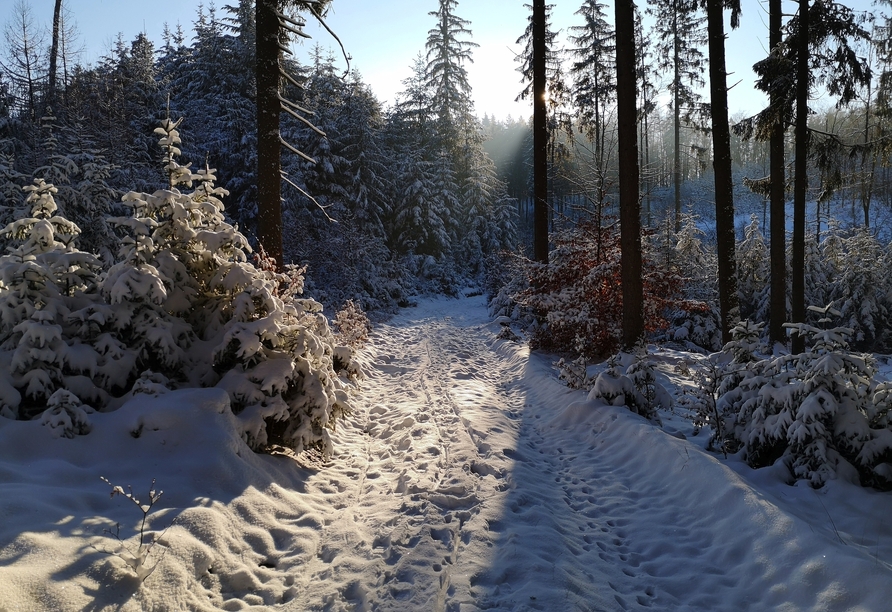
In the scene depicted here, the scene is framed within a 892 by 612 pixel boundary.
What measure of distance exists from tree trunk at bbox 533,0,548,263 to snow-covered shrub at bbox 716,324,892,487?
31.2ft

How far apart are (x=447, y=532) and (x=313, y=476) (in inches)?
71.4

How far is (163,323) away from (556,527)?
13.9 feet

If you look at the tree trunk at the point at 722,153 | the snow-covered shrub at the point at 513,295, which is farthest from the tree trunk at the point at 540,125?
the tree trunk at the point at 722,153

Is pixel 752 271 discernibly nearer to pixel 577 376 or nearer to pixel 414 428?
pixel 577 376

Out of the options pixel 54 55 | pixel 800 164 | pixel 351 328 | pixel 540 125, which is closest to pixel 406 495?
pixel 351 328

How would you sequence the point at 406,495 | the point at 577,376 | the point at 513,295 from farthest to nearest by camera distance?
the point at 513,295, the point at 577,376, the point at 406,495

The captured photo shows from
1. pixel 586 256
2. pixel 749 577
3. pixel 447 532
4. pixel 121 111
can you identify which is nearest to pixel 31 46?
pixel 121 111

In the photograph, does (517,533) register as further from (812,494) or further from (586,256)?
(586,256)

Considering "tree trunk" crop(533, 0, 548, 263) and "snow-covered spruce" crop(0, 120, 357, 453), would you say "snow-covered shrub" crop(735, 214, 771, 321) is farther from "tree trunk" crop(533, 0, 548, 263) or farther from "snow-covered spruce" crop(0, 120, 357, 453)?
"snow-covered spruce" crop(0, 120, 357, 453)

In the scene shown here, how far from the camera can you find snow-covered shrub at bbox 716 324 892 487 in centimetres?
434

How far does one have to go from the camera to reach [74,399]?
12.8 feet

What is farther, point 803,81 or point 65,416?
point 803,81

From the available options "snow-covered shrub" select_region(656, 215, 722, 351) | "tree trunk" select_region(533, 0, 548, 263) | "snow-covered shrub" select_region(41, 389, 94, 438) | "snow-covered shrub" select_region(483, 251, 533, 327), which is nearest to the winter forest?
"snow-covered shrub" select_region(41, 389, 94, 438)

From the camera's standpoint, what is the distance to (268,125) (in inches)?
295
